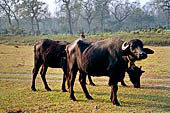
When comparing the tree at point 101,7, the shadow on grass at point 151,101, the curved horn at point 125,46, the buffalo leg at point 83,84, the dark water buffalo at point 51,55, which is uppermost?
the tree at point 101,7

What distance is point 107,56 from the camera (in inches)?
320

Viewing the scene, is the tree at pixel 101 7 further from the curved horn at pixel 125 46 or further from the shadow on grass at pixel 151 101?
the curved horn at pixel 125 46

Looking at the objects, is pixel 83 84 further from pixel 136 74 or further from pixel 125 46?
pixel 136 74

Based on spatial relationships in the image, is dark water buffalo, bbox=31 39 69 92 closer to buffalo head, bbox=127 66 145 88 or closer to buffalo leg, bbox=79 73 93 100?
buffalo leg, bbox=79 73 93 100

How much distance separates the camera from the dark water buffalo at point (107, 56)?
777 centimetres

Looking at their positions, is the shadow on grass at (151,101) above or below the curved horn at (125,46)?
below

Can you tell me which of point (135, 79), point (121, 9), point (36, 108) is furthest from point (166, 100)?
point (121, 9)

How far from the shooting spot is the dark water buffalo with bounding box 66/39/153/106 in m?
7.77

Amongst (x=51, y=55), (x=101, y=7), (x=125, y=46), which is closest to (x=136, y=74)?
(x=125, y=46)

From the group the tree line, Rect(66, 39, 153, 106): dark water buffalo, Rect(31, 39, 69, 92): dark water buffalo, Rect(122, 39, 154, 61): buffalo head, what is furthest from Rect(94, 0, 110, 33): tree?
Rect(122, 39, 154, 61): buffalo head

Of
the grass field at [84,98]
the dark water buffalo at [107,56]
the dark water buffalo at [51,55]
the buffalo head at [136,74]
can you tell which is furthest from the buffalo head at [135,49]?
the dark water buffalo at [51,55]

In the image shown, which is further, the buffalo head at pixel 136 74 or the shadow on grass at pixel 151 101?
the buffalo head at pixel 136 74

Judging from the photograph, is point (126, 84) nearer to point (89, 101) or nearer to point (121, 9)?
point (89, 101)

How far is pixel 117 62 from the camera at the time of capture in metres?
7.90
